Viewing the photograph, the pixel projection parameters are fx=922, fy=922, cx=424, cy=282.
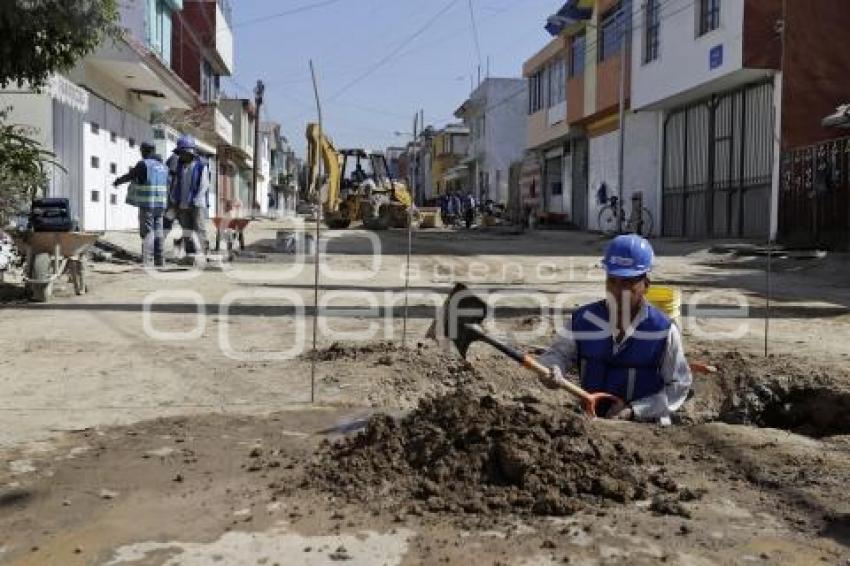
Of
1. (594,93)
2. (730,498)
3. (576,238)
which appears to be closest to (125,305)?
(730,498)

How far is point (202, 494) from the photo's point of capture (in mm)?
3549

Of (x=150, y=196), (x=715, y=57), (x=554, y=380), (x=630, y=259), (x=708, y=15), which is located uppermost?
Answer: (x=708, y=15)

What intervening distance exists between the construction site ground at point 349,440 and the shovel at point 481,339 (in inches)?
6.6

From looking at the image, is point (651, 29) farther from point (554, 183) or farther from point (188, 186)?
point (188, 186)

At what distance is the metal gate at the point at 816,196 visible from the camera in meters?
16.3

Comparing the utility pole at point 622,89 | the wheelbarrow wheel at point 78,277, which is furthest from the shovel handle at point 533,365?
the utility pole at point 622,89

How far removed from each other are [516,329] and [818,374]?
8.45 feet

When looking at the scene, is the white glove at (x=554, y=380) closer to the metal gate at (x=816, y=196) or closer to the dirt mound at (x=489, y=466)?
the dirt mound at (x=489, y=466)

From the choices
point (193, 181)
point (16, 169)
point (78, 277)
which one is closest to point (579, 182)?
point (193, 181)

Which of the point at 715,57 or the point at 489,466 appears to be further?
the point at 715,57

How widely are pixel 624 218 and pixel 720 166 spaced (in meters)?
5.73

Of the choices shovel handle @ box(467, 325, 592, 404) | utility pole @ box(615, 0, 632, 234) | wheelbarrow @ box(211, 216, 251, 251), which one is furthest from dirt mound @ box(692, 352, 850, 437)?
utility pole @ box(615, 0, 632, 234)

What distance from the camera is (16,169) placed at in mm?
9234

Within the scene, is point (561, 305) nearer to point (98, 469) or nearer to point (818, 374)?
point (818, 374)
